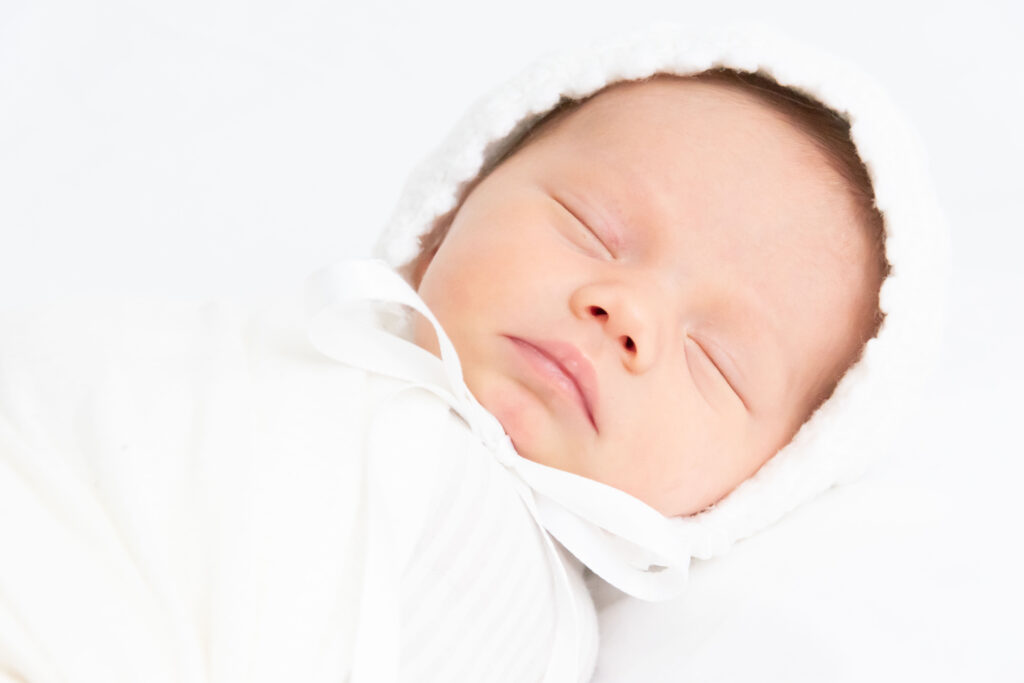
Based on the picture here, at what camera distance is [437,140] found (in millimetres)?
2582

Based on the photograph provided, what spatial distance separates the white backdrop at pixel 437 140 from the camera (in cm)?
138

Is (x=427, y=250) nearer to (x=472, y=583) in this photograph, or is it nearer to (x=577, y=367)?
(x=577, y=367)

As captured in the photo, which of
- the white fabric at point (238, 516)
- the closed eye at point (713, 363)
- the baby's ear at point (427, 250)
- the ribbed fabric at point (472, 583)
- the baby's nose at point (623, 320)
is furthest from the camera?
the baby's ear at point (427, 250)

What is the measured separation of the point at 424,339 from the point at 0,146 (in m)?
1.30

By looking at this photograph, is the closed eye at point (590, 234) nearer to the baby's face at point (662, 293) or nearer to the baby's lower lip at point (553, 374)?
the baby's face at point (662, 293)

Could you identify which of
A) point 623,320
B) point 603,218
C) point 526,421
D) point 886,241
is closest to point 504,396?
point 526,421

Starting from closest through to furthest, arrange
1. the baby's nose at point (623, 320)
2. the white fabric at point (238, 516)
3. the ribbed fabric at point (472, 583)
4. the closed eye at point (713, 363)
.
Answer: the white fabric at point (238, 516) → the ribbed fabric at point (472, 583) → the baby's nose at point (623, 320) → the closed eye at point (713, 363)

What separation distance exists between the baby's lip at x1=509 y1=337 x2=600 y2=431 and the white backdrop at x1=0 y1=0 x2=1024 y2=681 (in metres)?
0.34

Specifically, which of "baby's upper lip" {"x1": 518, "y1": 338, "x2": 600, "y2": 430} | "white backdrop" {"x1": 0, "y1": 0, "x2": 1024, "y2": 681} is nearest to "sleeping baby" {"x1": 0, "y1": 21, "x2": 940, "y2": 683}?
"baby's upper lip" {"x1": 518, "y1": 338, "x2": 600, "y2": 430}

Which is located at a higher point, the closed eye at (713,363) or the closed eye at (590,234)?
the closed eye at (590,234)

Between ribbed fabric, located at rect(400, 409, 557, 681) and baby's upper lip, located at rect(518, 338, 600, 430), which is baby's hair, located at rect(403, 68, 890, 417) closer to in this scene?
baby's upper lip, located at rect(518, 338, 600, 430)

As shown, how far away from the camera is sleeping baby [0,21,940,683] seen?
972 millimetres

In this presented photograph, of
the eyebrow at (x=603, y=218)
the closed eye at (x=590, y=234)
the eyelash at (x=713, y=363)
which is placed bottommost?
the eyelash at (x=713, y=363)

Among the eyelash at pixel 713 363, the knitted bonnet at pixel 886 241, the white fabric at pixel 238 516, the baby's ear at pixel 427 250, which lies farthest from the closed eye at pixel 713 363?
the baby's ear at pixel 427 250
